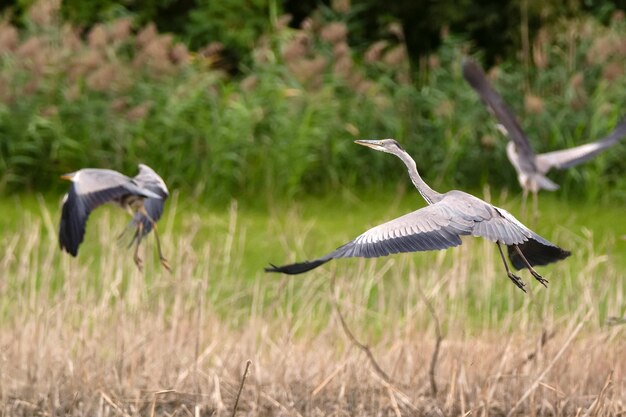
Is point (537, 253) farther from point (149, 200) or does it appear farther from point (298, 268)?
point (149, 200)

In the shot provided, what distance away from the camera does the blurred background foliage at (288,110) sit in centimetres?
865

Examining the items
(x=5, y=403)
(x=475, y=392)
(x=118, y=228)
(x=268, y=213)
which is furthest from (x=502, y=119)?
(x=268, y=213)

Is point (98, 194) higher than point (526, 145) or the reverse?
the reverse

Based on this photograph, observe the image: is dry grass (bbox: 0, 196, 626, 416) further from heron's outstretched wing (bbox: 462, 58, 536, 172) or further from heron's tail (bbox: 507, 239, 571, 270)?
heron's tail (bbox: 507, 239, 571, 270)

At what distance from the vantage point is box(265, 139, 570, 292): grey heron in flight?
193 centimetres

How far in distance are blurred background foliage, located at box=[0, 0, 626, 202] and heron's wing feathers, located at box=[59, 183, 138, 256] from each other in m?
5.25

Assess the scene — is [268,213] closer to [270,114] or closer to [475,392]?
[270,114]

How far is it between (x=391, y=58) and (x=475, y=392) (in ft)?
17.6

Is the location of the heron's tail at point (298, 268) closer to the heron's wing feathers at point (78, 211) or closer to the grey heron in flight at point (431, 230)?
the grey heron in flight at point (431, 230)

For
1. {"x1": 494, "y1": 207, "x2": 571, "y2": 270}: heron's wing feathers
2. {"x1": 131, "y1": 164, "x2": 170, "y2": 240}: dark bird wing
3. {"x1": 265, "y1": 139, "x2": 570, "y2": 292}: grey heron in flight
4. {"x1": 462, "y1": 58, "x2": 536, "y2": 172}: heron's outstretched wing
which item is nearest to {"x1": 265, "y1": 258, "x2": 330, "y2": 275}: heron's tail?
{"x1": 265, "y1": 139, "x2": 570, "y2": 292}: grey heron in flight

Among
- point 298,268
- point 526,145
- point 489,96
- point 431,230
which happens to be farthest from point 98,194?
point 526,145

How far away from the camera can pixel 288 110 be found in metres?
9.02

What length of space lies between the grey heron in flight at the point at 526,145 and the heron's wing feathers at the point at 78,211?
134cm

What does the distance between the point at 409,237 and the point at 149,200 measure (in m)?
1.20
